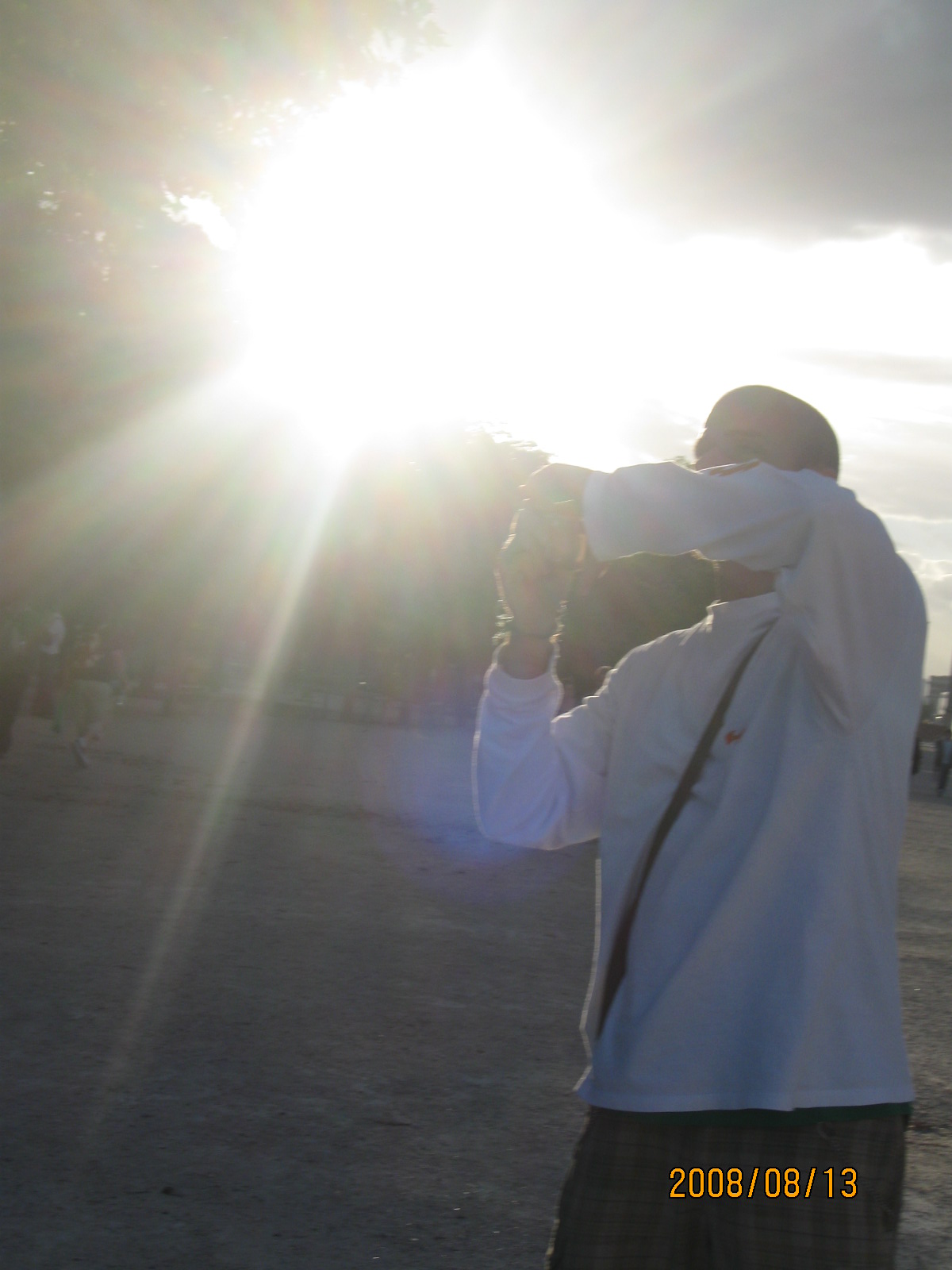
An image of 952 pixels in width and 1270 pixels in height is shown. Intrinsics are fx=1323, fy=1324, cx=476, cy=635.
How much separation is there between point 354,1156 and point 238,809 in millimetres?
9391

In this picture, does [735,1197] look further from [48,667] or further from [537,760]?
[48,667]

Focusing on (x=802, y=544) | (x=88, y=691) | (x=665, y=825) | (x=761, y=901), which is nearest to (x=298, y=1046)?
(x=665, y=825)

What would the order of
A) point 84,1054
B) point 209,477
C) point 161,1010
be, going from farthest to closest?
point 209,477, point 161,1010, point 84,1054

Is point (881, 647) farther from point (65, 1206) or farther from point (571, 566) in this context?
point (65, 1206)

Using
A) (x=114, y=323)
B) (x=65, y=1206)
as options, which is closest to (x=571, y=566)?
(x=65, y=1206)

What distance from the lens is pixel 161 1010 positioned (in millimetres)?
5949

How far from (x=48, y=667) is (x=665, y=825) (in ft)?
77.0

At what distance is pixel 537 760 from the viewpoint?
7.22 feet

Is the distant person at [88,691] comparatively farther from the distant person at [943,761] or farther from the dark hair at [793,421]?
the distant person at [943,761]

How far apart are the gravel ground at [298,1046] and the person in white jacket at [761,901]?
2.04 m

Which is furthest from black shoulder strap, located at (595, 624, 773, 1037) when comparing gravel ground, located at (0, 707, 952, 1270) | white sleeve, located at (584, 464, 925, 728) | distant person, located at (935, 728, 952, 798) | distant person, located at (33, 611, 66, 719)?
distant person, located at (935, 728, 952, 798)

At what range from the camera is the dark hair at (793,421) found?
6.72 ft

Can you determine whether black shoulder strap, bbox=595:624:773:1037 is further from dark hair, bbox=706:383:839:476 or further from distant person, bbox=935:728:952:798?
distant person, bbox=935:728:952:798

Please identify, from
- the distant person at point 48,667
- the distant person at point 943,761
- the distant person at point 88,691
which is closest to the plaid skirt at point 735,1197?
the distant person at point 88,691
